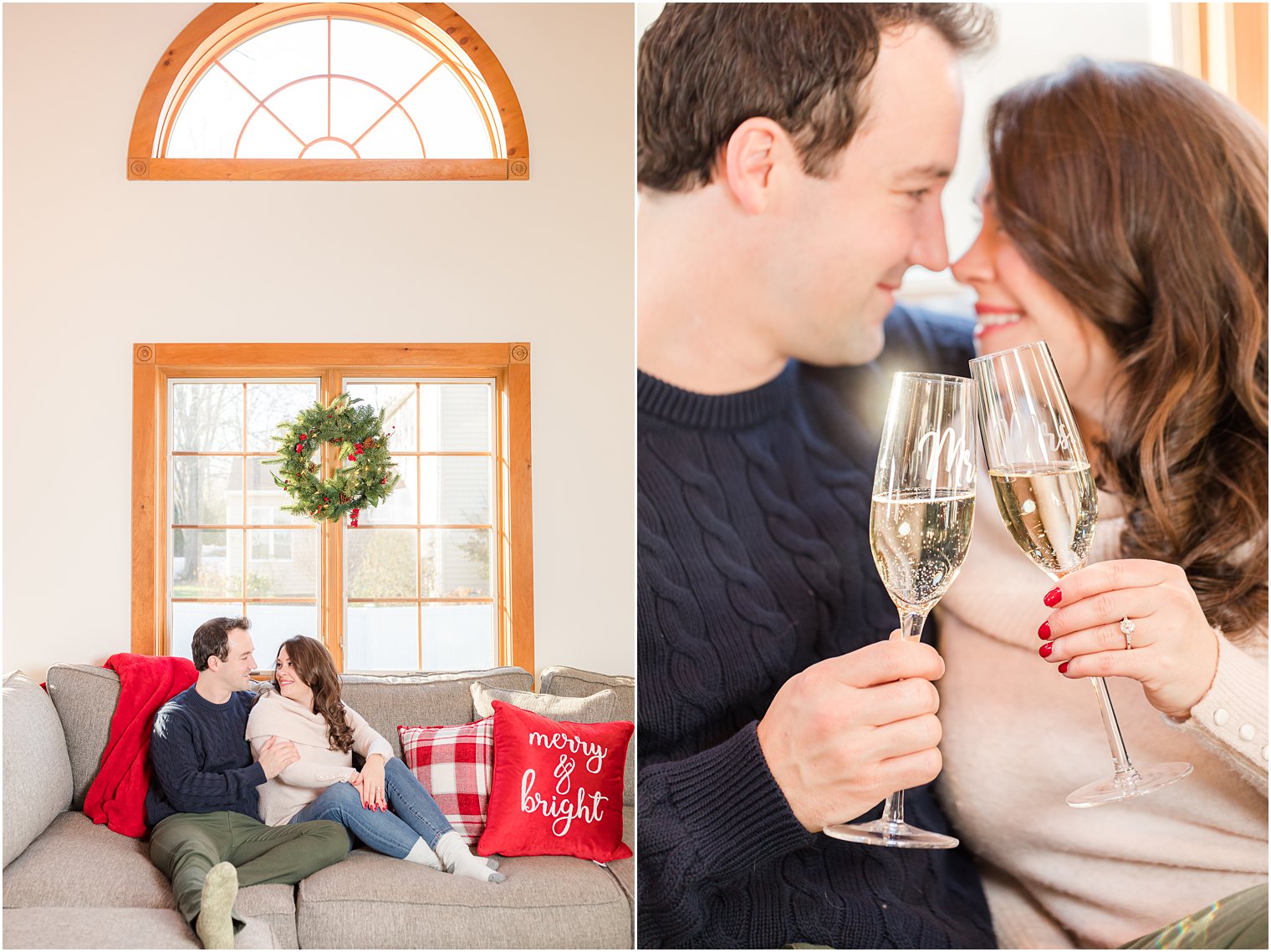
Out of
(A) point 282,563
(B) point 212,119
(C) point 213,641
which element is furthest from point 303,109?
(C) point 213,641

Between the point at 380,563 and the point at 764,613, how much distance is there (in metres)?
2.30

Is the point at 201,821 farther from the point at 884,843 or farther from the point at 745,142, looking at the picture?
the point at 745,142

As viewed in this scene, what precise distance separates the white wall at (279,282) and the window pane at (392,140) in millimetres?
155

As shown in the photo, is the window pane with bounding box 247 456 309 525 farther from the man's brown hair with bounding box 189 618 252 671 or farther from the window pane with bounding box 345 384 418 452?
the man's brown hair with bounding box 189 618 252 671

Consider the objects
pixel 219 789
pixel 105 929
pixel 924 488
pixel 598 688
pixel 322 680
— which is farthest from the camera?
pixel 598 688

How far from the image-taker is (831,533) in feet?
4.64

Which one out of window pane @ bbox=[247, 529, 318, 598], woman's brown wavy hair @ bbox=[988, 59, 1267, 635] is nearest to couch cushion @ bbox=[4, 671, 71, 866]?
window pane @ bbox=[247, 529, 318, 598]

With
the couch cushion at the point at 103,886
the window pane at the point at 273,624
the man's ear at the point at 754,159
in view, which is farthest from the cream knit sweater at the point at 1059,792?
the window pane at the point at 273,624

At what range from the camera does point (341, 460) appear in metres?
3.34

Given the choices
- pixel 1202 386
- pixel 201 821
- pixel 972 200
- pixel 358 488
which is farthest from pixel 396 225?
pixel 1202 386


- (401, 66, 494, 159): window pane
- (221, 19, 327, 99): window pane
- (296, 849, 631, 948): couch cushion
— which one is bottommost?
(296, 849, 631, 948): couch cushion

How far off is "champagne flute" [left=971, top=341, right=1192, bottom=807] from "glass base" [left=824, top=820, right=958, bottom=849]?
20cm

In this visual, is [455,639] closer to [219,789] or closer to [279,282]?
[219,789]

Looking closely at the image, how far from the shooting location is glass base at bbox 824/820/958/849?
4.07 feet
